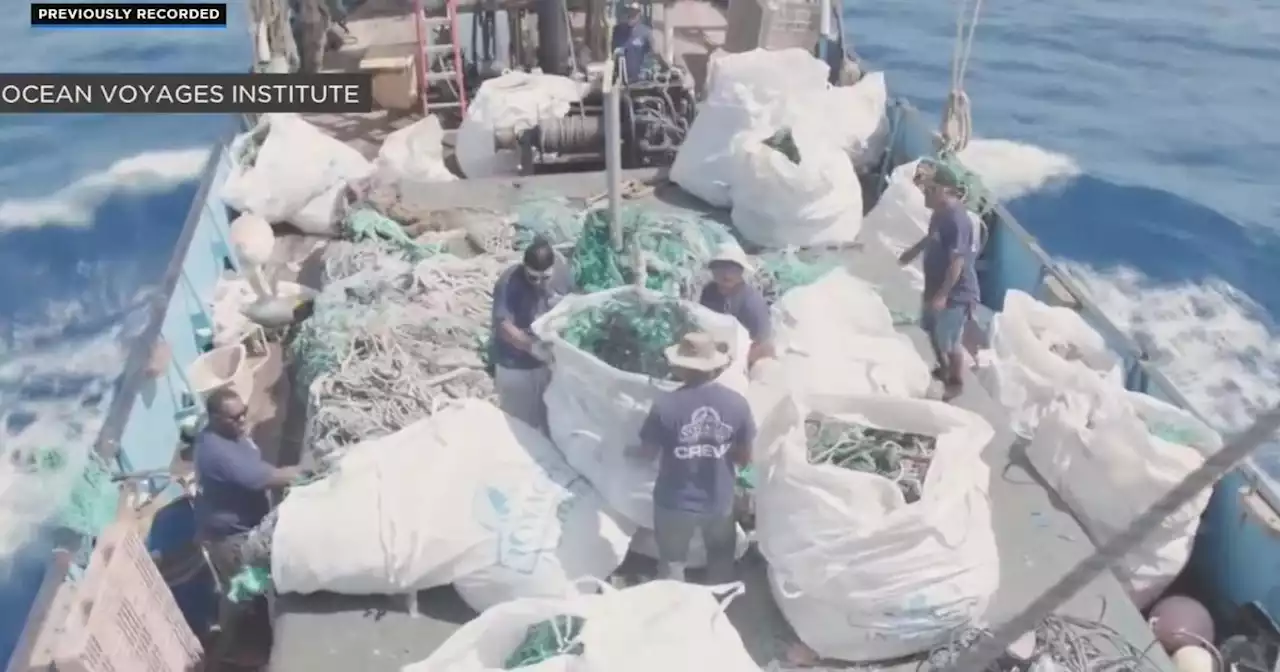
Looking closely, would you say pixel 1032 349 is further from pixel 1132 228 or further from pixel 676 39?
pixel 1132 228

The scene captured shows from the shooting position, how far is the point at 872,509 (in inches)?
152

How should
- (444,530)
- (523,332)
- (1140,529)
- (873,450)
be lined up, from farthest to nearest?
(523,332) → (873,450) → (444,530) → (1140,529)

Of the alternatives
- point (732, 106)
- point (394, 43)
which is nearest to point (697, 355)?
point (732, 106)

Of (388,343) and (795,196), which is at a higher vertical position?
(795,196)

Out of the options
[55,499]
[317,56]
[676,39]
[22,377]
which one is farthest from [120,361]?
[676,39]

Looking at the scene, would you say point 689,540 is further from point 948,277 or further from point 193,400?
point 193,400

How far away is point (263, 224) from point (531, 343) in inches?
123

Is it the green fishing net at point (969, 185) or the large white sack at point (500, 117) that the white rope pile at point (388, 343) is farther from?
the green fishing net at point (969, 185)

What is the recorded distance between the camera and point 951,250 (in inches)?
210

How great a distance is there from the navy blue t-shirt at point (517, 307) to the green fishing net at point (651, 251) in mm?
761

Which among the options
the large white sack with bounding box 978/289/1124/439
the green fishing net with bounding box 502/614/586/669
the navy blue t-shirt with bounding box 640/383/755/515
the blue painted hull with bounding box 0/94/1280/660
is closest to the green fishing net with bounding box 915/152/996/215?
the blue painted hull with bounding box 0/94/1280/660

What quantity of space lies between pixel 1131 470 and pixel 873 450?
112 centimetres

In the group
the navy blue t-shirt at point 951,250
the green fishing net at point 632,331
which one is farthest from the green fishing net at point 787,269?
the green fishing net at point 632,331

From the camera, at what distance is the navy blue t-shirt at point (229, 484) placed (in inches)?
168
